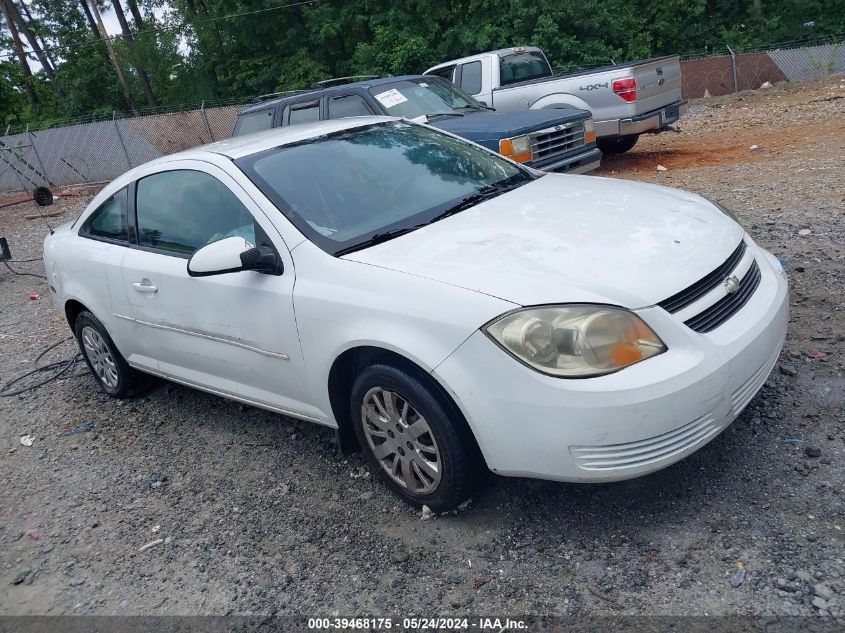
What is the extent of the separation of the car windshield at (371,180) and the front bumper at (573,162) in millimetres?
3883

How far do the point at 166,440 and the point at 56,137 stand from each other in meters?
22.4

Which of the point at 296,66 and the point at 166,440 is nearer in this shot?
the point at 166,440

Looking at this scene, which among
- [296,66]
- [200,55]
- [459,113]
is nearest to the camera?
[459,113]

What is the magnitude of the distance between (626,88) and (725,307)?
8204 mm

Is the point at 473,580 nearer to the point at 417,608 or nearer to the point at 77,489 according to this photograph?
the point at 417,608

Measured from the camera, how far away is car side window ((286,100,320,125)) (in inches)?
373

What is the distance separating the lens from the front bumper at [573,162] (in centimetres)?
839

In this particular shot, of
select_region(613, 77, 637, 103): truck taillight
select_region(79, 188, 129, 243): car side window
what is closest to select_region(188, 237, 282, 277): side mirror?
select_region(79, 188, 129, 243): car side window

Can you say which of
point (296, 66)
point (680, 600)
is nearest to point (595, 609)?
point (680, 600)

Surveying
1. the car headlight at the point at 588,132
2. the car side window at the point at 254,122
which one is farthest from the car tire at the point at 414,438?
the car side window at the point at 254,122

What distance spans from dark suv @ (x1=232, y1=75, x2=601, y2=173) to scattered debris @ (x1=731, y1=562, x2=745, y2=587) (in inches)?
232

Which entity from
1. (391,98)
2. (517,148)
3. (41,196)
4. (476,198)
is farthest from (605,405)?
(41,196)

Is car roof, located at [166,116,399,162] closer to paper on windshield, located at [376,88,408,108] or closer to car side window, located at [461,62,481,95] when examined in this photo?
paper on windshield, located at [376,88,408,108]

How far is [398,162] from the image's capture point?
166 inches
